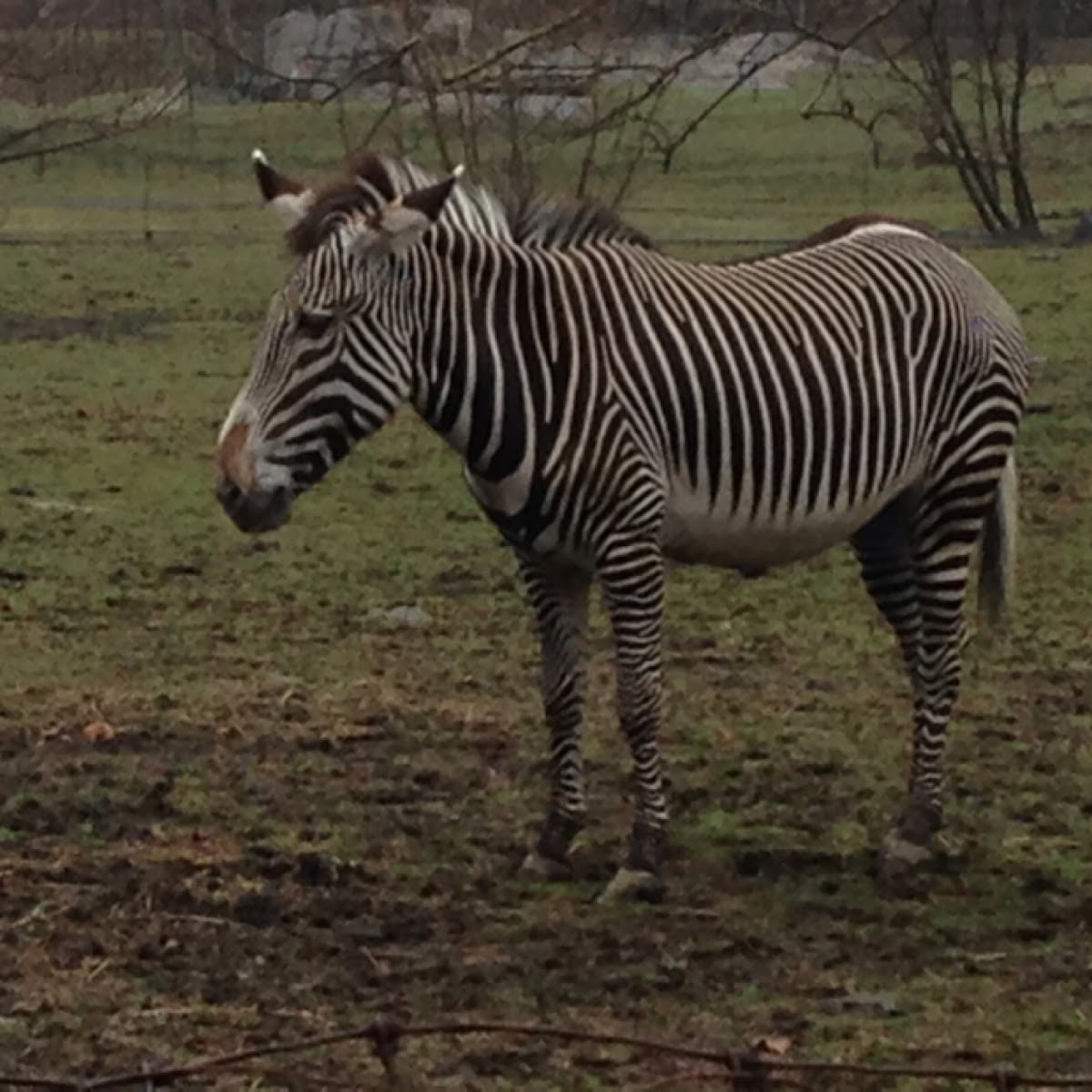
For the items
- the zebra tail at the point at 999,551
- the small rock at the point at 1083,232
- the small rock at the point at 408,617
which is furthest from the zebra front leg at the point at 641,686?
the small rock at the point at 1083,232

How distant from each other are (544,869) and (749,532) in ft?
3.33

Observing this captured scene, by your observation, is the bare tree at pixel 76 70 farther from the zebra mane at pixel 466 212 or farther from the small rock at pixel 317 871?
the small rock at pixel 317 871


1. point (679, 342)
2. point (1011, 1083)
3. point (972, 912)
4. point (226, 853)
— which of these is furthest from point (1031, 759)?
point (1011, 1083)

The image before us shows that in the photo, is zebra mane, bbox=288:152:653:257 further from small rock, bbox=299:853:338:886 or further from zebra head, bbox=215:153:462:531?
small rock, bbox=299:853:338:886

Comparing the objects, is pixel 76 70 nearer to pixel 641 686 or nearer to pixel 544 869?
pixel 641 686

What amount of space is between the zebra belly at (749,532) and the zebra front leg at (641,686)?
16cm

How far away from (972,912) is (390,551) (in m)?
5.33

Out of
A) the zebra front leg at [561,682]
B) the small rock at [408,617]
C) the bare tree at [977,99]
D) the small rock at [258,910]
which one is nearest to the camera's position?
the small rock at [258,910]

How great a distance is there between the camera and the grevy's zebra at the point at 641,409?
594cm

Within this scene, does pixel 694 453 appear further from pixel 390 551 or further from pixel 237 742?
pixel 390 551

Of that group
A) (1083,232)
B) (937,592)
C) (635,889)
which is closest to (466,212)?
(937,592)

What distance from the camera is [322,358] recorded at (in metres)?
5.91

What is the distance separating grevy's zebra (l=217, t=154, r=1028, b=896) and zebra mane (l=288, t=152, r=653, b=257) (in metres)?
0.01

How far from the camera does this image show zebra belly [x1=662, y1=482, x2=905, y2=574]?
6238 millimetres
